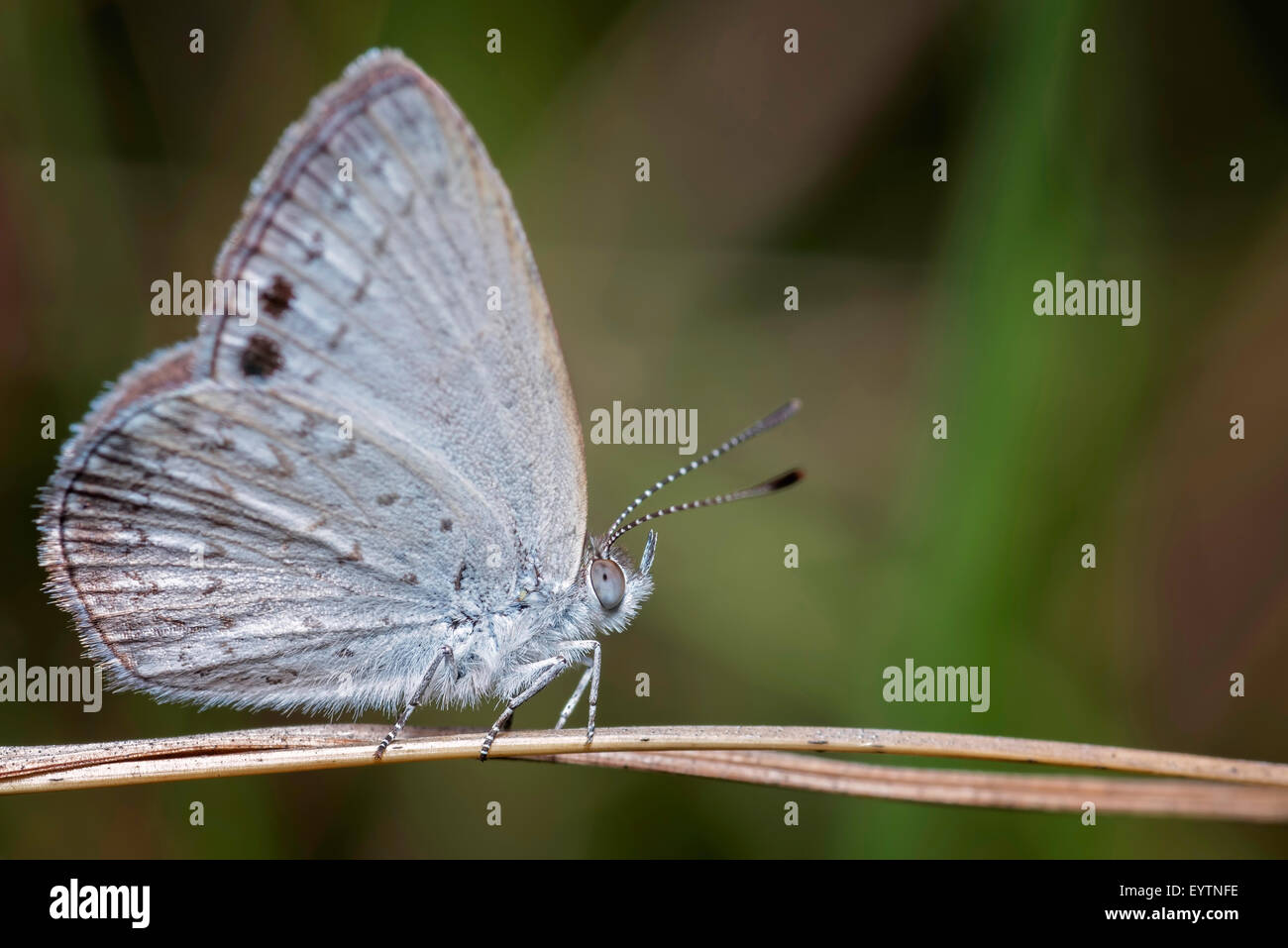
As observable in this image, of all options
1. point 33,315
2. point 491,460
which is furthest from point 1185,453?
point 33,315

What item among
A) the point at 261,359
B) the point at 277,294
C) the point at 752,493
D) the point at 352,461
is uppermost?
the point at 277,294

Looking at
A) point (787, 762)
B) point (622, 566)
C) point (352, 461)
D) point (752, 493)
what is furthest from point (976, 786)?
point (352, 461)

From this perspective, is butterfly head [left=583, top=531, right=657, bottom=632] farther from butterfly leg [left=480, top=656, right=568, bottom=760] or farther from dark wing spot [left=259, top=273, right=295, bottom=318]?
dark wing spot [left=259, top=273, right=295, bottom=318]

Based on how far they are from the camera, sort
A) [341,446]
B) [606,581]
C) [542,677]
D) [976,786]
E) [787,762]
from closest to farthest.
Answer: [976,786]
[787,762]
[341,446]
[542,677]
[606,581]

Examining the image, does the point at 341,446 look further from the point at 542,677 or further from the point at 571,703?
the point at 571,703

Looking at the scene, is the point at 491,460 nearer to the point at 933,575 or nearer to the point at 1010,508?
the point at 933,575
